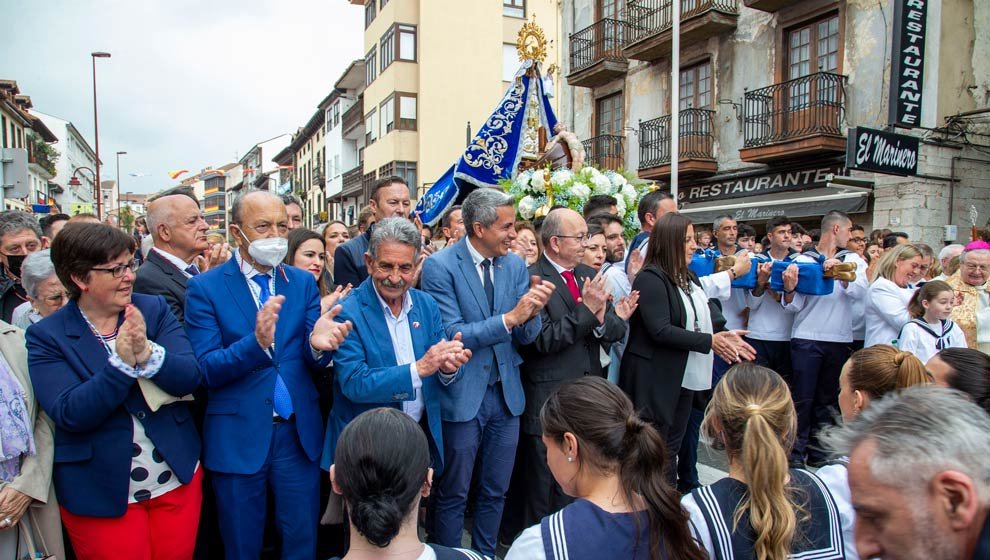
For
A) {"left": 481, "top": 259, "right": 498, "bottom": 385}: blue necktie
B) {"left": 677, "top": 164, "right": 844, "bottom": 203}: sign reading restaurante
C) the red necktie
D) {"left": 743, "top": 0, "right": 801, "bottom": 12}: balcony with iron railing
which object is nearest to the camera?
{"left": 481, "top": 259, "right": 498, "bottom": 385}: blue necktie

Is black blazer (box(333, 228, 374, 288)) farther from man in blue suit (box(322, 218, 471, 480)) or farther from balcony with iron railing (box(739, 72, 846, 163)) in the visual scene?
balcony with iron railing (box(739, 72, 846, 163))

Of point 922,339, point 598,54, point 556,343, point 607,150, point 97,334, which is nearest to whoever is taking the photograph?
point 97,334

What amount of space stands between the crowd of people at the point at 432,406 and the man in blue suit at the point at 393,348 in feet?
0.04

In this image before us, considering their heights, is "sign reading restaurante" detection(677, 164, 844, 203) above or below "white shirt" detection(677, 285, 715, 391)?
above

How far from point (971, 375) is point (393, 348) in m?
2.54

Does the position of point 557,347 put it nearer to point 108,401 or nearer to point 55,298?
point 108,401

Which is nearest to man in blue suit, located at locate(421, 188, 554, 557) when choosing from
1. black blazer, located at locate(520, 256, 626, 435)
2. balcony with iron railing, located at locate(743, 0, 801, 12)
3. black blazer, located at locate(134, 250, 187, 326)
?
black blazer, located at locate(520, 256, 626, 435)

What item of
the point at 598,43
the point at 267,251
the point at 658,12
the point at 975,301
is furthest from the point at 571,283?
the point at 598,43

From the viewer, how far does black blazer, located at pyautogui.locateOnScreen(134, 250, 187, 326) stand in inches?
132

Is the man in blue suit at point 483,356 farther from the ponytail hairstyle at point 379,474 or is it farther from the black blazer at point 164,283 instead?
the ponytail hairstyle at point 379,474

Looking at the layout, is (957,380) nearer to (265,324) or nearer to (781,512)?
(781,512)

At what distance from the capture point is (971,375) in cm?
266

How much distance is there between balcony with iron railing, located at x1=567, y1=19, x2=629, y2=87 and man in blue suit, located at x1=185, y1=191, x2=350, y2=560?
18.0 m

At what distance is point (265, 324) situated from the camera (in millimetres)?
2838
